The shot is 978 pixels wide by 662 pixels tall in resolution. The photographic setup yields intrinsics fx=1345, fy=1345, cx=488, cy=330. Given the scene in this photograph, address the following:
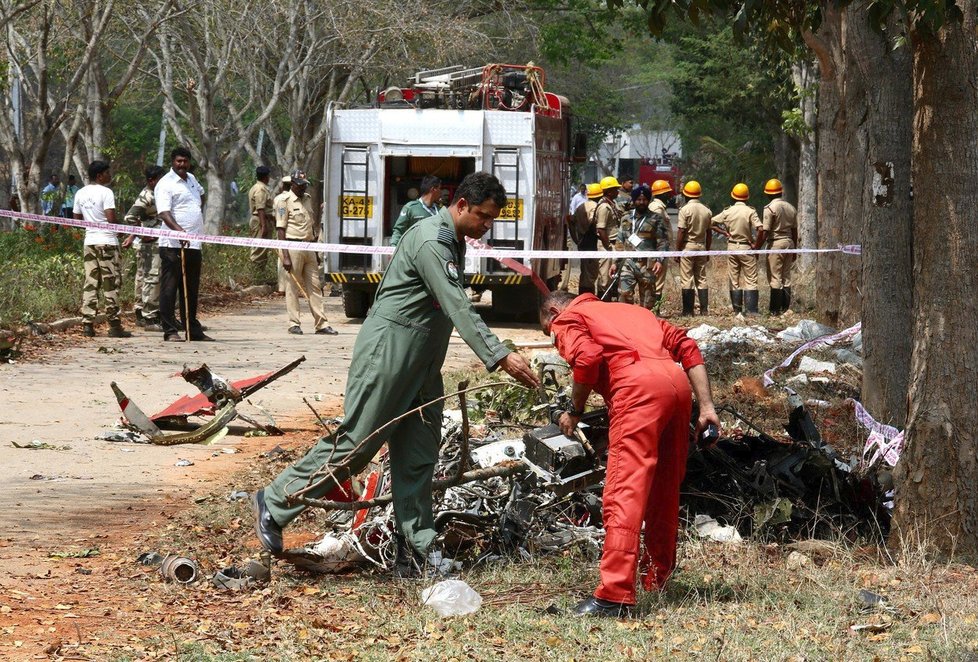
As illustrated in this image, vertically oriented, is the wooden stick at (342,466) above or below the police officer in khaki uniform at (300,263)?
below

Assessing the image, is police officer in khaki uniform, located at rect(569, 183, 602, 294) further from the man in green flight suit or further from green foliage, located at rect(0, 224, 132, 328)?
the man in green flight suit

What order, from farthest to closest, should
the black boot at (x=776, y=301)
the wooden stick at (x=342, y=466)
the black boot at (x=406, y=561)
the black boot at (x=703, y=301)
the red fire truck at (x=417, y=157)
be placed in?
1. the black boot at (x=703, y=301)
2. the black boot at (x=776, y=301)
3. the red fire truck at (x=417, y=157)
4. the black boot at (x=406, y=561)
5. the wooden stick at (x=342, y=466)

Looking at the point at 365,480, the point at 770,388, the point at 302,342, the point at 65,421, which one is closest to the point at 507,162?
the point at 302,342

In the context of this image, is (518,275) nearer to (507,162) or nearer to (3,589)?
(507,162)

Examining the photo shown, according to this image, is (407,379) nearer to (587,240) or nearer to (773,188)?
(587,240)

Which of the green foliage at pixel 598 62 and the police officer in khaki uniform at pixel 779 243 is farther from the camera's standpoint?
the green foliage at pixel 598 62

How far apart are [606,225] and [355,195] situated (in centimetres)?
353

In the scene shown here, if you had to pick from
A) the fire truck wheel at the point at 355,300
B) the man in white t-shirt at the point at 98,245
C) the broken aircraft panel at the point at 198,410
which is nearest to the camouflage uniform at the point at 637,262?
the fire truck wheel at the point at 355,300

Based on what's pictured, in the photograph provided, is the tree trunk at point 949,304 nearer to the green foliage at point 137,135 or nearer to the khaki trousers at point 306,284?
the khaki trousers at point 306,284

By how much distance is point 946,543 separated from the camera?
5957 mm

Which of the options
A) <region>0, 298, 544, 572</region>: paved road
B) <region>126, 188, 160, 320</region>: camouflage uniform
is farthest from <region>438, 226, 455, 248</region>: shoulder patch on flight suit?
<region>126, 188, 160, 320</region>: camouflage uniform

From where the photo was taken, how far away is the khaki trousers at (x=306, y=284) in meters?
15.0

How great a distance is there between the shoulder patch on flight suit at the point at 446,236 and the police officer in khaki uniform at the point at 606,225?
1207cm

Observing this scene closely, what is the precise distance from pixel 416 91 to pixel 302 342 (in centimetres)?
450
